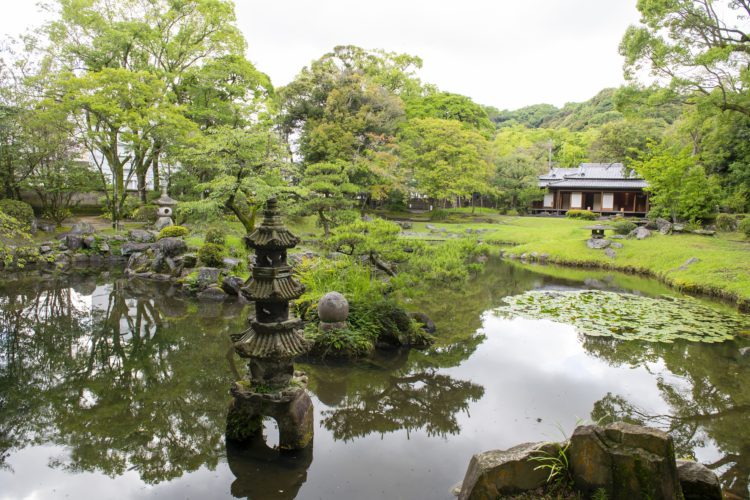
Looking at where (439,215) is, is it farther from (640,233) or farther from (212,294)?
(212,294)

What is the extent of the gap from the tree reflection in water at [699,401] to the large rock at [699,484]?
3.13 feet

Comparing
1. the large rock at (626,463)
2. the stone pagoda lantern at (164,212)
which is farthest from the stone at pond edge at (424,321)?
the stone pagoda lantern at (164,212)

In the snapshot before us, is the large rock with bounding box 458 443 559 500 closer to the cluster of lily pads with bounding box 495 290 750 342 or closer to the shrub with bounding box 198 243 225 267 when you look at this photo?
the cluster of lily pads with bounding box 495 290 750 342

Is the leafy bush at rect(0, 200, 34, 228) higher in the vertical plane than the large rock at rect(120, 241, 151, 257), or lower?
higher

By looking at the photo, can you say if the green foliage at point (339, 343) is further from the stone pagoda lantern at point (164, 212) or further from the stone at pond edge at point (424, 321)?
the stone pagoda lantern at point (164, 212)

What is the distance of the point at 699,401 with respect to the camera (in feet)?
21.0

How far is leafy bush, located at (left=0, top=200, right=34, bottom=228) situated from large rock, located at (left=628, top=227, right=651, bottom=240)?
26071 millimetres

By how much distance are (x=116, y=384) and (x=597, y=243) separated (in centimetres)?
1964

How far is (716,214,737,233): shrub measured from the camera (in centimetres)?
2072

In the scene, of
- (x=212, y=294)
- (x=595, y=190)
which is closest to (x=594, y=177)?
(x=595, y=190)

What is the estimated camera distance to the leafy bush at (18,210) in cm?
1787

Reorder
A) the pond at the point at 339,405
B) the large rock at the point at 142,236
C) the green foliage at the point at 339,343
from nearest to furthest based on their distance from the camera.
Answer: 1. the pond at the point at 339,405
2. the green foliage at the point at 339,343
3. the large rock at the point at 142,236

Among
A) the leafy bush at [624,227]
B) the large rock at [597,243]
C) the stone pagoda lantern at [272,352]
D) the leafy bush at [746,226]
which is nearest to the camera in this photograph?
the stone pagoda lantern at [272,352]

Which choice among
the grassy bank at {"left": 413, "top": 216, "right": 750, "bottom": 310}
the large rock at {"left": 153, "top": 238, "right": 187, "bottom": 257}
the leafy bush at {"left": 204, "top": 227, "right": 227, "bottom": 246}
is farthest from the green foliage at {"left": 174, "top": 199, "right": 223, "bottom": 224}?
the grassy bank at {"left": 413, "top": 216, "right": 750, "bottom": 310}
